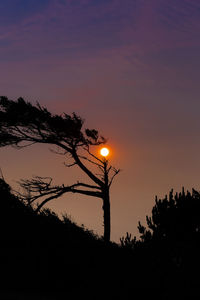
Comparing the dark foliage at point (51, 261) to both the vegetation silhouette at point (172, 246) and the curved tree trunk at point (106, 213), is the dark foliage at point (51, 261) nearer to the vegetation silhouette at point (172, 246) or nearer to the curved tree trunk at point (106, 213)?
the vegetation silhouette at point (172, 246)

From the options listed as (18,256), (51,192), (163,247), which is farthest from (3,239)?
(51,192)

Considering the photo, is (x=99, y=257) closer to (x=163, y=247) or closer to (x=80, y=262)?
(x=80, y=262)

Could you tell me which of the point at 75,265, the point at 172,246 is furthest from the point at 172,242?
the point at 75,265

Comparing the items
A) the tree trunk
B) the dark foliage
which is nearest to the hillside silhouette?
the dark foliage

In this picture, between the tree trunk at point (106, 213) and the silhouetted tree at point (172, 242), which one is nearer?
the silhouetted tree at point (172, 242)

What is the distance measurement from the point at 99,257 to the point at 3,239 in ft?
8.83

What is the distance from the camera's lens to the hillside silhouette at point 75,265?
38.6 feet

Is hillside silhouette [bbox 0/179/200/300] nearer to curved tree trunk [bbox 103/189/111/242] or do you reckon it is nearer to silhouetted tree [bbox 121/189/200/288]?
silhouetted tree [bbox 121/189/200/288]

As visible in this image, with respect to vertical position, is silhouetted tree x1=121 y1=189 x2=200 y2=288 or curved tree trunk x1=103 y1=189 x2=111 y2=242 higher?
curved tree trunk x1=103 y1=189 x2=111 y2=242

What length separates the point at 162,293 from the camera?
12.3 metres

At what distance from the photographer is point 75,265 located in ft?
40.0

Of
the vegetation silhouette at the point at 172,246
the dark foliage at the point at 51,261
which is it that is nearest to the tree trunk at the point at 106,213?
the vegetation silhouette at the point at 172,246

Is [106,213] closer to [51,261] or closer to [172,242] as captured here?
[172,242]

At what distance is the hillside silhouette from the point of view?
1177 cm
